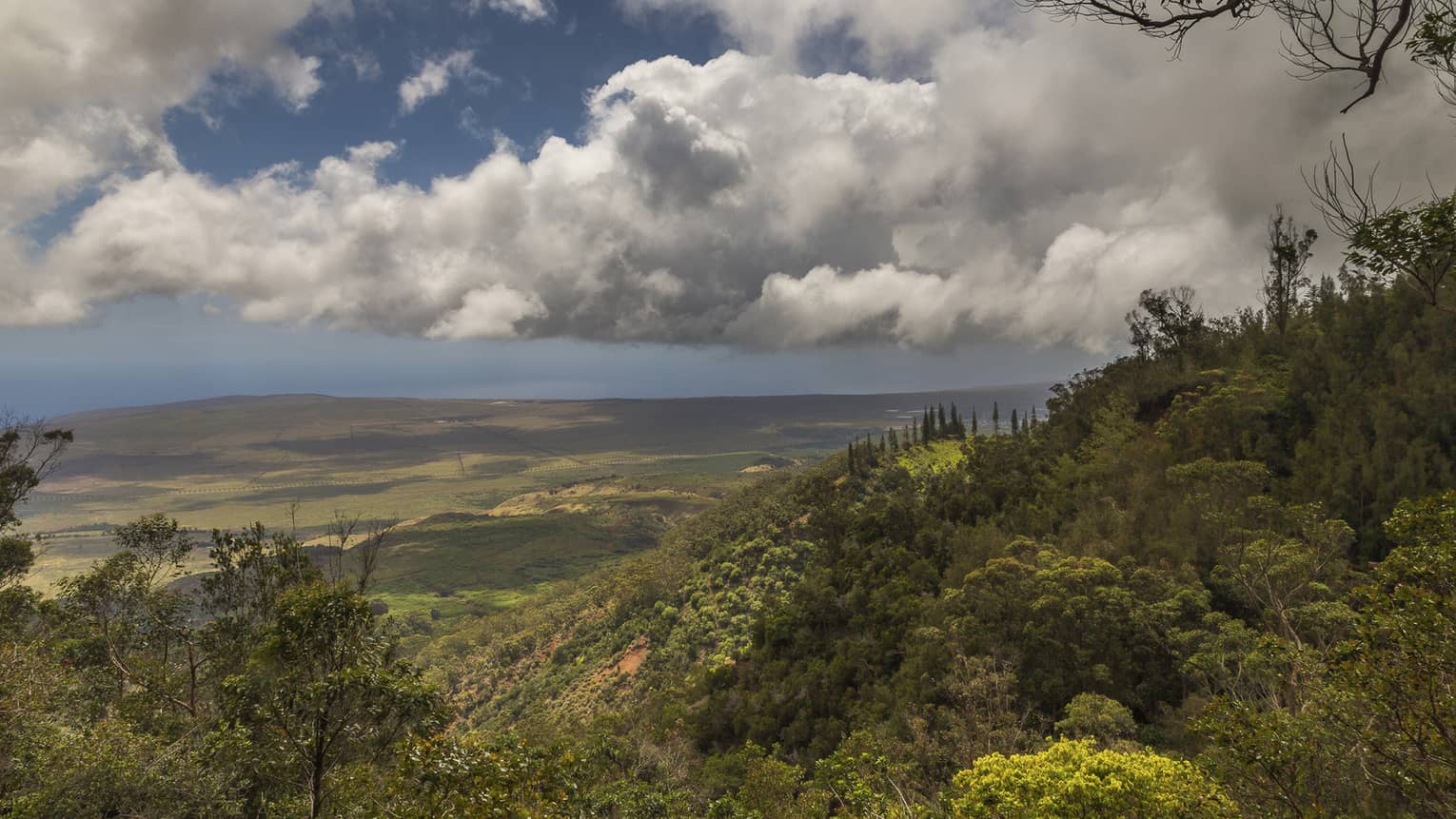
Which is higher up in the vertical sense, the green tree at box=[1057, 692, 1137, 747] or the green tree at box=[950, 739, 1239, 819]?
the green tree at box=[950, 739, 1239, 819]

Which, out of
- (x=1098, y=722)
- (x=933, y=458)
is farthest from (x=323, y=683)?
(x=933, y=458)

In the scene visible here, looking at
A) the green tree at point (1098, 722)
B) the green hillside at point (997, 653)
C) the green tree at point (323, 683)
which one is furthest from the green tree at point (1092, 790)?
the green tree at point (323, 683)

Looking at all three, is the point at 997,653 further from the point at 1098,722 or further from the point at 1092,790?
the point at 1092,790

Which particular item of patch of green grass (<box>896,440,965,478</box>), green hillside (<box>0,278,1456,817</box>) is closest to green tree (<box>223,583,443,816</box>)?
green hillside (<box>0,278,1456,817</box>)

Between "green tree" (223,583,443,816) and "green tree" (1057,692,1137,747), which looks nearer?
"green tree" (223,583,443,816)

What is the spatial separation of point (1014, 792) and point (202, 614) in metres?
33.9

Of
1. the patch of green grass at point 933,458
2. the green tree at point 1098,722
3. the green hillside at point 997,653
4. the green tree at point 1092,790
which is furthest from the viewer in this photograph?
the patch of green grass at point 933,458

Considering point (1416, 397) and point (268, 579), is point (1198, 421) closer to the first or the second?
point (1416, 397)

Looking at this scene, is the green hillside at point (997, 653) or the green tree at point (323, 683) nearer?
the green hillside at point (997, 653)

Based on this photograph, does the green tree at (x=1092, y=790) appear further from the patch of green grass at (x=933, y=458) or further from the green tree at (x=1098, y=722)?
the patch of green grass at (x=933, y=458)

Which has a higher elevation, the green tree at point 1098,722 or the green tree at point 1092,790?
the green tree at point 1092,790

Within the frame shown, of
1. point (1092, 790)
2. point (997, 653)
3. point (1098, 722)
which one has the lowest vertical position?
point (997, 653)

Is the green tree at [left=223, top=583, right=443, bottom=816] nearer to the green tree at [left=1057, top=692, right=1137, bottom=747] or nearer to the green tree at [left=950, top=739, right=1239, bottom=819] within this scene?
the green tree at [left=950, top=739, right=1239, bottom=819]

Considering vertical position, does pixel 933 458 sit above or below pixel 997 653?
above
